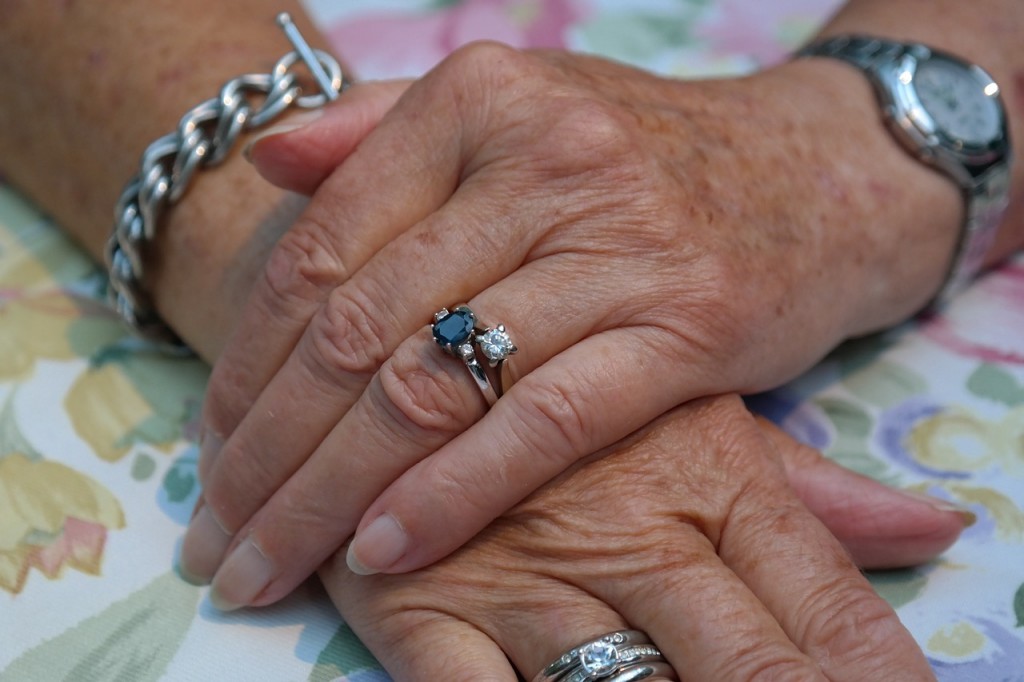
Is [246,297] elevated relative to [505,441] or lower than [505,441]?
elevated

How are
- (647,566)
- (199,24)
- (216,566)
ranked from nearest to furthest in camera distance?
(647,566) < (216,566) < (199,24)

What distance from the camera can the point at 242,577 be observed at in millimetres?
826

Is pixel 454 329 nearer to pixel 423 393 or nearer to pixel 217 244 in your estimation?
pixel 423 393

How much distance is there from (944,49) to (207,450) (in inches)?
38.4

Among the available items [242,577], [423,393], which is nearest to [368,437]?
[423,393]

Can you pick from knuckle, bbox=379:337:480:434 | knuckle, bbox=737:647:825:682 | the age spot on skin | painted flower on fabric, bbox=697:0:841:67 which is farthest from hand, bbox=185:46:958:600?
painted flower on fabric, bbox=697:0:841:67

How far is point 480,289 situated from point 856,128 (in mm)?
514

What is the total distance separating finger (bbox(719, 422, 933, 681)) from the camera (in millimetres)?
697

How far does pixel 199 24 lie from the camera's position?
1.16 metres

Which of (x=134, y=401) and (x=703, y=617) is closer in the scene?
(x=703, y=617)

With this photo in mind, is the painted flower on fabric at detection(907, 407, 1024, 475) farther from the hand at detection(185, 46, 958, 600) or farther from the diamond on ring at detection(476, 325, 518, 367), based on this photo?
the diamond on ring at detection(476, 325, 518, 367)

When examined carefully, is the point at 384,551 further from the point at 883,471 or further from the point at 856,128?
the point at 856,128

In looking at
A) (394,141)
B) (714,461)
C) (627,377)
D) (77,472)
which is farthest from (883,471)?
(77,472)

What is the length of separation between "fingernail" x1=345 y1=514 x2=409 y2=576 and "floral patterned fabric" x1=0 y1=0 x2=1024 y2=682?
0.11 m
